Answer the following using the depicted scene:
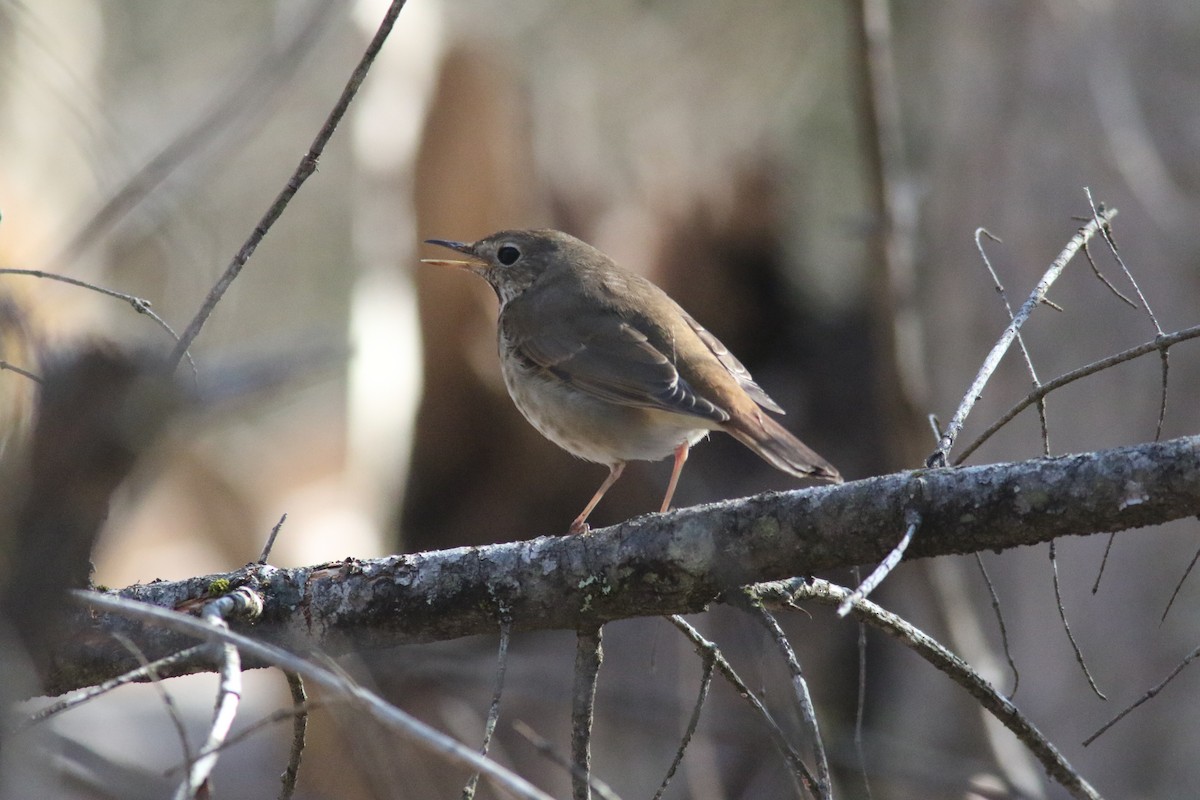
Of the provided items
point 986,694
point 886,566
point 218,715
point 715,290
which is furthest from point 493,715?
point 715,290

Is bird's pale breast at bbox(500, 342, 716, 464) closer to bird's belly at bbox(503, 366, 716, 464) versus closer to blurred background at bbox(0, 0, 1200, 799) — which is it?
bird's belly at bbox(503, 366, 716, 464)

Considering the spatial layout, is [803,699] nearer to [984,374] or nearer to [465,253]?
[984,374]

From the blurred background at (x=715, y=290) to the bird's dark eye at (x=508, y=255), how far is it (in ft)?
3.78

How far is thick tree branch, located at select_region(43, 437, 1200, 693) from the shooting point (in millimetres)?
2299

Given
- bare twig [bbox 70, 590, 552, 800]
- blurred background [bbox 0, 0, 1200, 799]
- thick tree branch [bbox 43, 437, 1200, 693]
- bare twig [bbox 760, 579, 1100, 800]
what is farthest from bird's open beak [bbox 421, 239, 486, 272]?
bare twig [bbox 70, 590, 552, 800]

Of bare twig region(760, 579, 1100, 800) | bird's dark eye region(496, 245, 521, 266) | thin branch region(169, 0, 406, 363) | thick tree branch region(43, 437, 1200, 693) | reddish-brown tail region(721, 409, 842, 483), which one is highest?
bird's dark eye region(496, 245, 521, 266)

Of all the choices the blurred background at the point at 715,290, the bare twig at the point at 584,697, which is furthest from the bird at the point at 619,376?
the bare twig at the point at 584,697

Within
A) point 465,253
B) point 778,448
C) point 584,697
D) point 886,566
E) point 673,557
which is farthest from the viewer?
point 465,253

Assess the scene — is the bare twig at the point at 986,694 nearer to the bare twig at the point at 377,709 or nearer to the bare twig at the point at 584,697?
the bare twig at the point at 584,697

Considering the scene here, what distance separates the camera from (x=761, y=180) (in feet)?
32.3

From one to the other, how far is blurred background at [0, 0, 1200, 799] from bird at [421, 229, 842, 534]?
1.01m

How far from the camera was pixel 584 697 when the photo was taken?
2545 millimetres

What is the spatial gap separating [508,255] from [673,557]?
112 inches

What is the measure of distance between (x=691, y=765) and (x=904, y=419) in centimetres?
239
